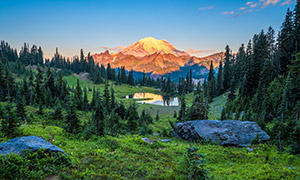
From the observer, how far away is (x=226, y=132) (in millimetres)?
19031

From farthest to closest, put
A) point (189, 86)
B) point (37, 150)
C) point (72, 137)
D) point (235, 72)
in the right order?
1. point (189, 86)
2. point (235, 72)
3. point (72, 137)
4. point (37, 150)

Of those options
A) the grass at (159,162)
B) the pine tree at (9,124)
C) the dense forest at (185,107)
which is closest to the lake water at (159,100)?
the dense forest at (185,107)

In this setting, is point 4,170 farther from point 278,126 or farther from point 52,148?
point 278,126

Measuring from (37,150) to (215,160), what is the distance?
1471 centimetres

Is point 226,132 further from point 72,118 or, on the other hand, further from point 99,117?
point 72,118

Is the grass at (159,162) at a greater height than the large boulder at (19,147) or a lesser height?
lesser

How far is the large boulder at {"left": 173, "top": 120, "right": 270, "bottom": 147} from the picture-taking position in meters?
18.0

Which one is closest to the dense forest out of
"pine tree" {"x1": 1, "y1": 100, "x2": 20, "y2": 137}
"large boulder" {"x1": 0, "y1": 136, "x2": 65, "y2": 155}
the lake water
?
"pine tree" {"x1": 1, "y1": 100, "x2": 20, "y2": 137}

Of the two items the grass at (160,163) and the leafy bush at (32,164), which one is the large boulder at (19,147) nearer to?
the leafy bush at (32,164)

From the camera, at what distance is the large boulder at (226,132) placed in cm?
1803

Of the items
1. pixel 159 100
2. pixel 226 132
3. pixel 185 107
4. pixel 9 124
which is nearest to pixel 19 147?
pixel 9 124

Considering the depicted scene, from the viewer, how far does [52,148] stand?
956 cm

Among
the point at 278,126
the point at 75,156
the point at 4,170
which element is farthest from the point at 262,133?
the point at 4,170

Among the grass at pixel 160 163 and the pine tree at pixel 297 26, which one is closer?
the grass at pixel 160 163
